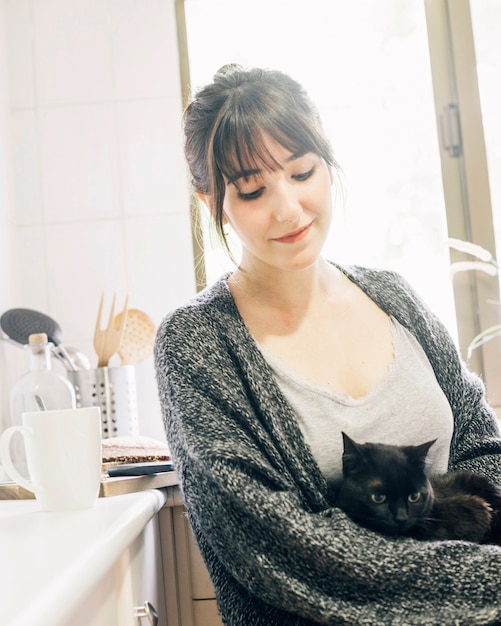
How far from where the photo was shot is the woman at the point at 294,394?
853 millimetres

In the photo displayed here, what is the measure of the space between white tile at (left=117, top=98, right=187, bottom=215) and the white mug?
1086 millimetres

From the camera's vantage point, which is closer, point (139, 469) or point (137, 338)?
point (139, 469)

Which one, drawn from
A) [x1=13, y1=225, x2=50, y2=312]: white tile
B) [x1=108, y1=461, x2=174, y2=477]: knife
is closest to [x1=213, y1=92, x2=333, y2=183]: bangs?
[x1=108, y1=461, x2=174, y2=477]: knife

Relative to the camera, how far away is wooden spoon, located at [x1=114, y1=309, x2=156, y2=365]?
70.3 inches

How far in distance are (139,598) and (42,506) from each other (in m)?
0.17

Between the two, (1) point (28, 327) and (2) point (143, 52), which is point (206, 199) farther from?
(2) point (143, 52)

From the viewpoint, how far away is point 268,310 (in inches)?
46.6

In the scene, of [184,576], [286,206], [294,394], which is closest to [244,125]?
[286,206]

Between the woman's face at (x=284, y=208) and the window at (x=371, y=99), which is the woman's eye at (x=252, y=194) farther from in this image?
the window at (x=371, y=99)

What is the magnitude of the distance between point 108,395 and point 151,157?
24.3 inches

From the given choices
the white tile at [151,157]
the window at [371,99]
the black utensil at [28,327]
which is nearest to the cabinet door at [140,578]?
the black utensil at [28,327]

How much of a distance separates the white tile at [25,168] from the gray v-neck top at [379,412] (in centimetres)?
101

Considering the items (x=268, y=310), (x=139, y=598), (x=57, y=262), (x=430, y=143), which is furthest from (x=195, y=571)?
(x=430, y=143)

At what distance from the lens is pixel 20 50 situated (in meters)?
1.92
